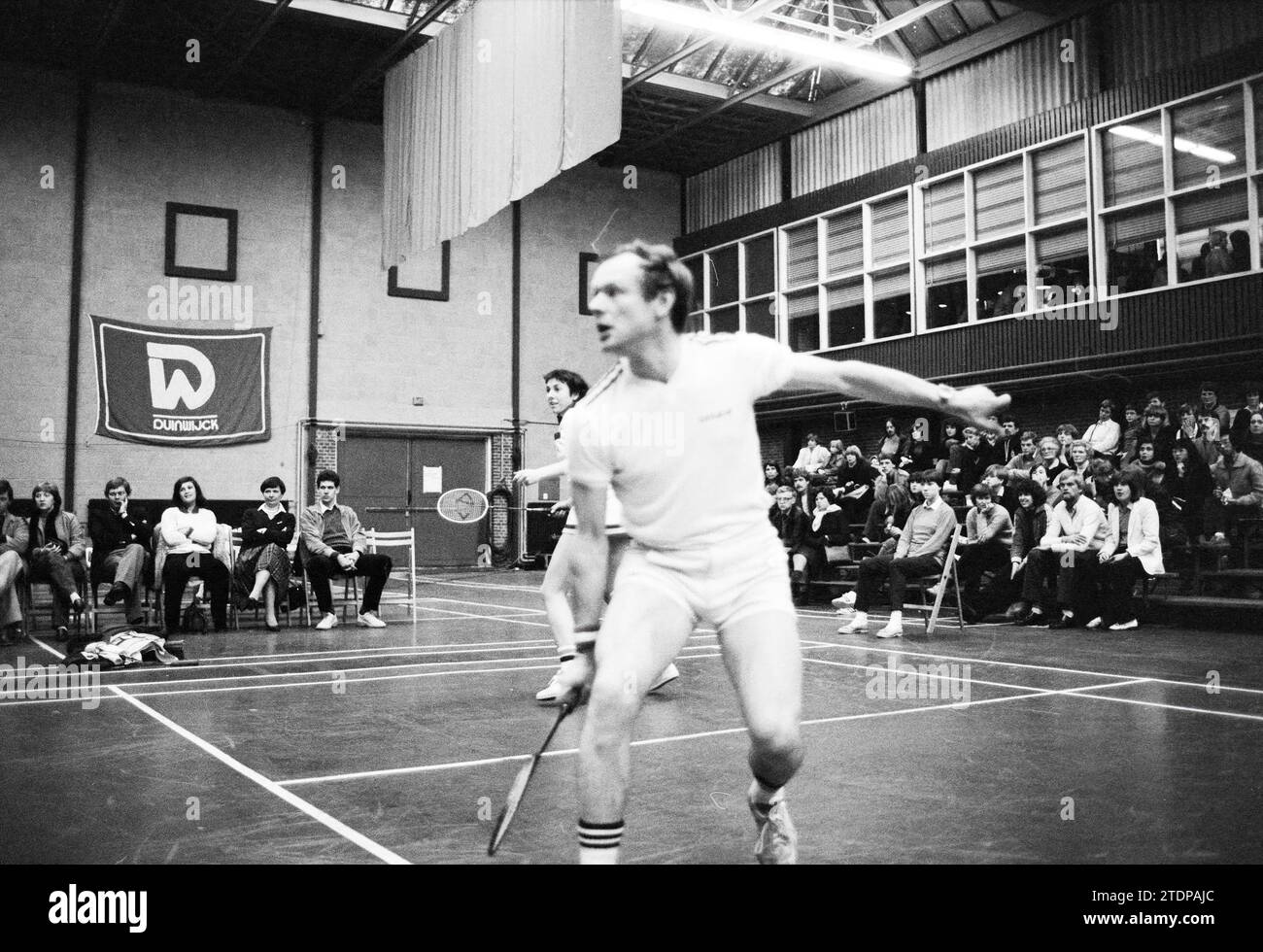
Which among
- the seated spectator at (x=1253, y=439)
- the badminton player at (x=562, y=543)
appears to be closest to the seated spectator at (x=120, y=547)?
the badminton player at (x=562, y=543)

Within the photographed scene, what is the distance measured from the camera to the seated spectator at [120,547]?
10344mm

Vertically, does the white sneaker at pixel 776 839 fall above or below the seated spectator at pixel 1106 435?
below

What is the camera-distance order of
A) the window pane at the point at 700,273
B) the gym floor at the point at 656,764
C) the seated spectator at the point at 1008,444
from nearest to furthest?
the gym floor at the point at 656,764 → the seated spectator at the point at 1008,444 → the window pane at the point at 700,273

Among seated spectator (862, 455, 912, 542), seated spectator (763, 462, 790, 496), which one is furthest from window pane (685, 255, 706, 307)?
seated spectator (862, 455, 912, 542)

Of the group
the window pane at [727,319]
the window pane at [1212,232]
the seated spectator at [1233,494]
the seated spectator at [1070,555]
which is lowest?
the seated spectator at [1070,555]

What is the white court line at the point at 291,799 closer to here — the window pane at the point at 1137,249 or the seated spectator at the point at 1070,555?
the seated spectator at the point at 1070,555

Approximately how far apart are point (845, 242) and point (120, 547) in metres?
14.4

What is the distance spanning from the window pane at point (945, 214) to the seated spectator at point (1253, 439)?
7.46 metres

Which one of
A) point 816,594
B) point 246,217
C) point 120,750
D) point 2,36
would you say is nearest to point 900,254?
point 816,594

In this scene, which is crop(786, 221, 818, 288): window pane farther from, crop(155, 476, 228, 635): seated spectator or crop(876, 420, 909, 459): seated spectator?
crop(155, 476, 228, 635): seated spectator

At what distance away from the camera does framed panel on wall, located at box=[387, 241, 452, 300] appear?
74.7ft

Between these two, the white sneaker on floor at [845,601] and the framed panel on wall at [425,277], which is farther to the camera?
the framed panel on wall at [425,277]
